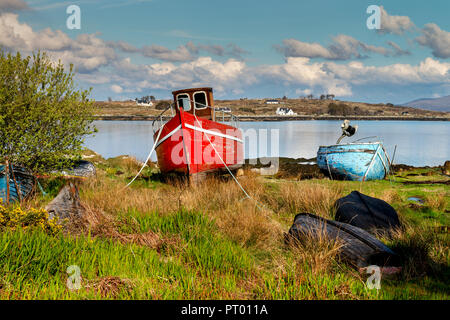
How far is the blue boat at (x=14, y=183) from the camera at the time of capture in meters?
8.14

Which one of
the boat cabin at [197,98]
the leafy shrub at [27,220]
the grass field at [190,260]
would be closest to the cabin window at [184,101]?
the boat cabin at [197,98]

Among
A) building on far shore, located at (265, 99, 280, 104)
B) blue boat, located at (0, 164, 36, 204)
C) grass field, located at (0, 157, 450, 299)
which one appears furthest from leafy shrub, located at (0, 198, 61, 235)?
building on far shore, located at (265, 99, 280, 104)

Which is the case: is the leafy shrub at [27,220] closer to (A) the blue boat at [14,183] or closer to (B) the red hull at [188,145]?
(A) the blue boat at [14,183]

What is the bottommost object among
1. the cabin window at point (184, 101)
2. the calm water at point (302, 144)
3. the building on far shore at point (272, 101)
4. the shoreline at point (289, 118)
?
the calm water at point (302, 144)

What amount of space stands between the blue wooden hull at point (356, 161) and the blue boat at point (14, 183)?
12382 millimetres

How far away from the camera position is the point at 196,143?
1346 cm

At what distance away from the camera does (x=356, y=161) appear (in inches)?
623

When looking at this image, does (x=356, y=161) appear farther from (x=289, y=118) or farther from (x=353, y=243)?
(x=289, y=118)

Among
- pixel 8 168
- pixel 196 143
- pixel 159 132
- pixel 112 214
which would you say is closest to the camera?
pixel 112 214

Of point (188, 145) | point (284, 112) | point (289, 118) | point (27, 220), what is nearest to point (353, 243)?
point (27, 220)

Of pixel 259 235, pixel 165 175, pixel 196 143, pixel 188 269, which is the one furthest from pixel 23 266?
pixel 165 175

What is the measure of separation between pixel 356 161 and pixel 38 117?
12.7 meters

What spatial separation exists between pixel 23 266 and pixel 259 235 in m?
3.74
